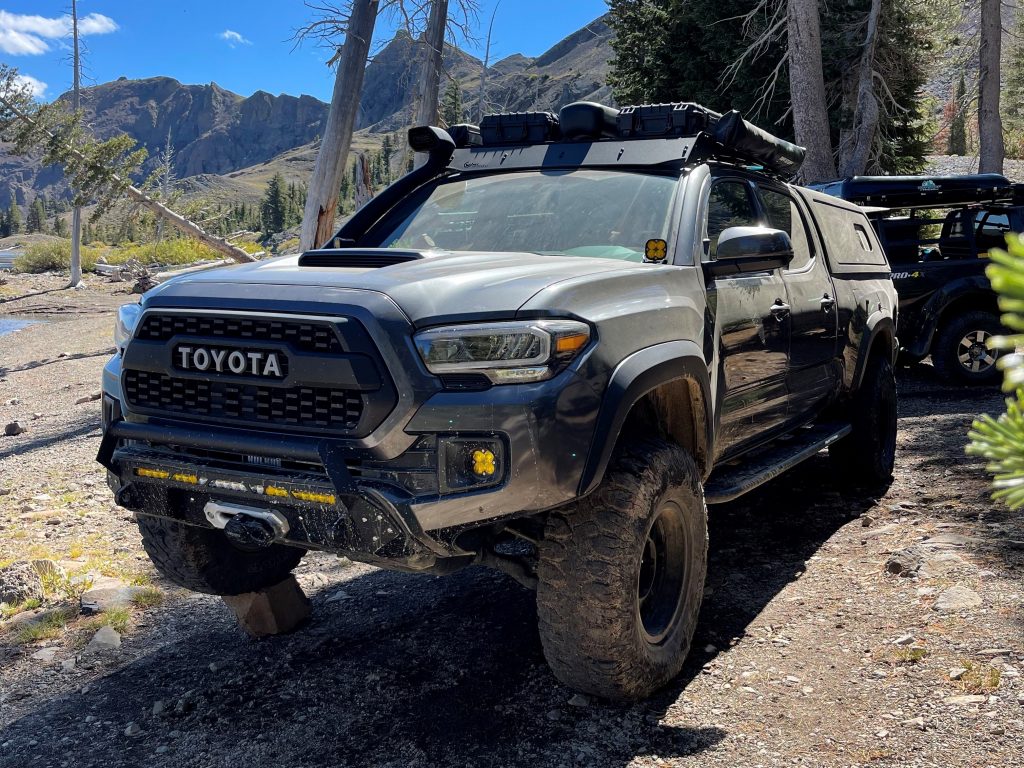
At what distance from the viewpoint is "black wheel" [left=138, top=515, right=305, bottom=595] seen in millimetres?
3922

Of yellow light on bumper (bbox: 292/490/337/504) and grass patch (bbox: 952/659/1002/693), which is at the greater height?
yellow light on bumper (bbox: 292/490/337/504)

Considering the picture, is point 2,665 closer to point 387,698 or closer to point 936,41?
point 387,698

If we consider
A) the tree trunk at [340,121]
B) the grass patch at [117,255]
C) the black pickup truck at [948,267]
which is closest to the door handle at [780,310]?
the black pickup truck at [948,267]

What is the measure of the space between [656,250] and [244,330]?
1751 mm

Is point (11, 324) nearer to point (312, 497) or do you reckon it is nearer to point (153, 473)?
point (153, 473)

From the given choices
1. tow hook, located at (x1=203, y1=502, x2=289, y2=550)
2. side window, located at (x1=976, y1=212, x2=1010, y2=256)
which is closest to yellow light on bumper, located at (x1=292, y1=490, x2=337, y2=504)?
tow hook, located at (x1=203, y1=502, x2=289, y2=550)

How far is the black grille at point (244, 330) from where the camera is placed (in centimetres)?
299

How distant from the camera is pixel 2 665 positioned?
13.6 feet

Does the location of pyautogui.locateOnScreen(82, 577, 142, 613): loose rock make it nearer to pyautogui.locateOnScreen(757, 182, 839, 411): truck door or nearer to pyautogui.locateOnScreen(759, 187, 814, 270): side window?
pyautogui.locateOnScreen(757, 182, 839, 411): truck door

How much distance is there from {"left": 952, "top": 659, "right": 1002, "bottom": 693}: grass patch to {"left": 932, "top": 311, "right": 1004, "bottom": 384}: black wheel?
7484 mm

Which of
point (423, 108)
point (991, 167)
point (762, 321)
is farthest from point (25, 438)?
point (991, 167)

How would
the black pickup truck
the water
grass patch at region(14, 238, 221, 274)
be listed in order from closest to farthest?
the black pickup truck, the water, grass patch at region(14, 238, 221, 274)

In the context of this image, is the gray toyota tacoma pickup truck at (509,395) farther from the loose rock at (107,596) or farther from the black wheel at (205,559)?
the loose rock at (107,596)

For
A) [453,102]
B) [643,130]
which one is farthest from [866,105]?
[453,102]
